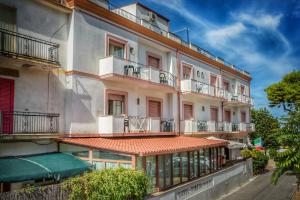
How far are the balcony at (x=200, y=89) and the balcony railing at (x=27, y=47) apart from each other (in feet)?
38.9

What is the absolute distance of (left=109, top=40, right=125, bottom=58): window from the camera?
18.5 m

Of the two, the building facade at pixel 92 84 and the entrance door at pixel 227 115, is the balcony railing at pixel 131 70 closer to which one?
the building facade at pixel 92 84

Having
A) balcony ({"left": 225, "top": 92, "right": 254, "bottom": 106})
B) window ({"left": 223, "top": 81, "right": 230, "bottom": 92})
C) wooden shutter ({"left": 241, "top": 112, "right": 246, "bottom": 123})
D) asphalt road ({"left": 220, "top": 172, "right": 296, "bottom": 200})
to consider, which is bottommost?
asphalt road ({"left": 220, "top": 172, "right": 296, "bottom": 200})

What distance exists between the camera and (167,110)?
23.1m

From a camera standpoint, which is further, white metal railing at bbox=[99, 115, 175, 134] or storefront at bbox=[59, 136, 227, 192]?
white metal railing at bbox=[99, 115, 175, 134]

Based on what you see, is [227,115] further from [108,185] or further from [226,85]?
[108,185]

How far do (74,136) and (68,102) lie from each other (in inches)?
71.3

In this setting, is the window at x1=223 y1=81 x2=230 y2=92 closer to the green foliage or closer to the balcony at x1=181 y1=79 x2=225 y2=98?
the balcony at x1=181 y1=79 x2=225 y2=98

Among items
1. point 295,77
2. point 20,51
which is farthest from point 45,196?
point 295,77

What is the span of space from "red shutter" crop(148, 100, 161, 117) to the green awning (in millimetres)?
8262

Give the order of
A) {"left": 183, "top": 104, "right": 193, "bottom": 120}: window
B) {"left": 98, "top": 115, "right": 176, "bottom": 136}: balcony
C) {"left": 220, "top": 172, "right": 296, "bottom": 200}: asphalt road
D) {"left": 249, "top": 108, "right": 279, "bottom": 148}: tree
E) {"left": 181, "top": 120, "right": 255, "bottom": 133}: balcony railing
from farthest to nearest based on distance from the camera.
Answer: {"left": 249, "top": 108, "right": 279, "bottom": 148}: tree → {"left": 183, "top": 104, "right": 193, "bottom": 120}: window → {"left": 181, "top": 120, "right": 255, "bottom": 133}: balcony railing → {"left": 220, "top": 172, "right": 296, "bottom": 200}: asphalt road → {"left": 98, "top": 115, "right": 176, "bottom": 136}: balcony

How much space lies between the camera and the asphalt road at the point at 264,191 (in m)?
19.2

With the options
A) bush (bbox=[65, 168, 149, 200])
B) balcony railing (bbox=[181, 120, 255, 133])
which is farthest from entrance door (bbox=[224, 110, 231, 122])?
bush (bbox=[65, 168, 149, 200])

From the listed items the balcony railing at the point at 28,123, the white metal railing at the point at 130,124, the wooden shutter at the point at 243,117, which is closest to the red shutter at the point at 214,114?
the wooden shutter at the point at 243,117
